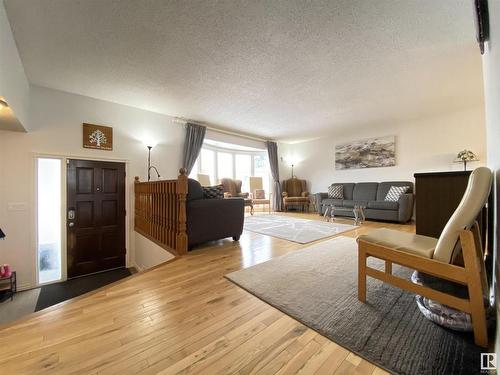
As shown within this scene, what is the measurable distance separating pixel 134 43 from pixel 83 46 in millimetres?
575

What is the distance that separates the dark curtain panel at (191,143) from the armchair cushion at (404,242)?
3892 millimetres

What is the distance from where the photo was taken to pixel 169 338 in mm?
1104

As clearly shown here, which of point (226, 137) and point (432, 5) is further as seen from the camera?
point (226, 137)

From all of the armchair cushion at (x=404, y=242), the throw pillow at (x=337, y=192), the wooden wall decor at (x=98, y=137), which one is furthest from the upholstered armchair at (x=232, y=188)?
the armchair cushion at (x=404, y=242)

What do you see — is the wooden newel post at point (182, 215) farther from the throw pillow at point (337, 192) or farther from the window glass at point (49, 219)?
the throw pillow at point (337, 192)

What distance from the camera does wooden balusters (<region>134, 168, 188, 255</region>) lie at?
2.39 metres

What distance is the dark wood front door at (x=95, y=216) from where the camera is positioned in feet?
10.6

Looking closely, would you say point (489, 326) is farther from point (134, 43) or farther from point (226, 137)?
point (226, 137)

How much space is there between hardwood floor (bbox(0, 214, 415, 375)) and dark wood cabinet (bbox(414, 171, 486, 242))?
163 centimetres

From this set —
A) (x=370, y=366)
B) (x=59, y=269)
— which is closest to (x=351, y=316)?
(x=370, y=366)

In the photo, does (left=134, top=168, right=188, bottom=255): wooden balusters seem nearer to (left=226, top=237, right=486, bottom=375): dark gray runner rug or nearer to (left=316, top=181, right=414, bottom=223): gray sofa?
(left=226, top=237, right=486, bottom=375): dark gray runner rug

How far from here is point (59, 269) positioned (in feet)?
10.3

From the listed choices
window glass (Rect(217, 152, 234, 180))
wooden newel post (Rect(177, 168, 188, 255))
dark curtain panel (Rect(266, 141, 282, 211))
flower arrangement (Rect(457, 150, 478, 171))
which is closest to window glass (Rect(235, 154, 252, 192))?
window glass (Rect(217, 152, 234, 180))

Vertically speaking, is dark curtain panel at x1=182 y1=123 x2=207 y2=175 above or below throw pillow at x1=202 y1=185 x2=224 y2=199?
above
